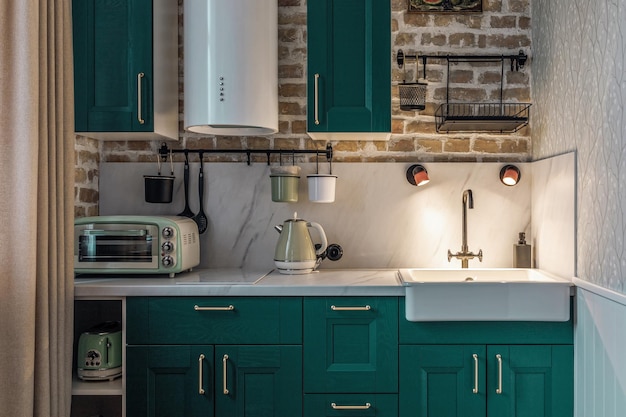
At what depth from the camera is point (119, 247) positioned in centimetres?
254

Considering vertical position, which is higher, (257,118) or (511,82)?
(511,82)

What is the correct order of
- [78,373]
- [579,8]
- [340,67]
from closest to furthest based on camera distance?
[579,8], [78,373], [340,67]

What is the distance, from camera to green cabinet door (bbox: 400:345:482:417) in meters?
2.28

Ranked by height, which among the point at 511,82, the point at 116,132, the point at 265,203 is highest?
the point at 511,82

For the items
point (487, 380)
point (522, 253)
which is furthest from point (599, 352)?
point (522, 253)

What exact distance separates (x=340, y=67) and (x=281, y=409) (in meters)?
1.48

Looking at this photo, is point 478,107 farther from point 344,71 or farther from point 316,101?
point 316,101

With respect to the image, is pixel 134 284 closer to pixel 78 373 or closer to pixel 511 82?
pixel 78 373

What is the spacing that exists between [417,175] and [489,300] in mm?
790

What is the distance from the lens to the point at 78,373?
2402 millimetres

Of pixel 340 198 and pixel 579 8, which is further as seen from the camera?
pixel 340 198

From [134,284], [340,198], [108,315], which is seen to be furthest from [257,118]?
[108,315]

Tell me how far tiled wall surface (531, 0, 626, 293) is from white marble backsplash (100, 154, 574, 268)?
45 cm

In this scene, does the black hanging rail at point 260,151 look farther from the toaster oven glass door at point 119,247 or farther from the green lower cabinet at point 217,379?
the green lower cabinet at point 217,379
